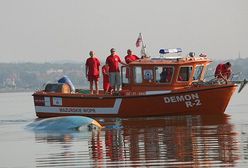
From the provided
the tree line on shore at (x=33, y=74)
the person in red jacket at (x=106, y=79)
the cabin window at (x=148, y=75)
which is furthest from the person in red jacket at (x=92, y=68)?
the tree line on shore at (x=33, y=74)

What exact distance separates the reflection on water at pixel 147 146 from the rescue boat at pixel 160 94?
2.54 m

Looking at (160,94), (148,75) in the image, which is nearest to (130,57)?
(148,75)

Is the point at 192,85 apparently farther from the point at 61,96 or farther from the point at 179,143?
the point at 179,143

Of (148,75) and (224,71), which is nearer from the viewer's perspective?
(148,75)

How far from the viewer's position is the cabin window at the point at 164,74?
30.1m

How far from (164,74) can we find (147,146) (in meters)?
11.4

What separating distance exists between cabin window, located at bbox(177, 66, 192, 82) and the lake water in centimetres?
319

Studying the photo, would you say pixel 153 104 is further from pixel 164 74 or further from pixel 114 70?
pixel 114 70

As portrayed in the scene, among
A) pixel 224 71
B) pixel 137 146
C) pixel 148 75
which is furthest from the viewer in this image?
pixel 224 71

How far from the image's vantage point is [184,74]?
99.2 feet

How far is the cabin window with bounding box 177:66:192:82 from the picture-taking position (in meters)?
30.2

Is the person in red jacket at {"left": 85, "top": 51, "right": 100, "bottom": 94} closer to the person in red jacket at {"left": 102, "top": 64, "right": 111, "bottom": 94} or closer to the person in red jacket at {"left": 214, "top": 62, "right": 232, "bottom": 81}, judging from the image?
the person in red jacket at {"left": 102, "top": 64, "right": 111, "bottom": 94}

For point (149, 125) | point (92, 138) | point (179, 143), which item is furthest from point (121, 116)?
point (179, 143)

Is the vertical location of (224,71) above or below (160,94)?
above
